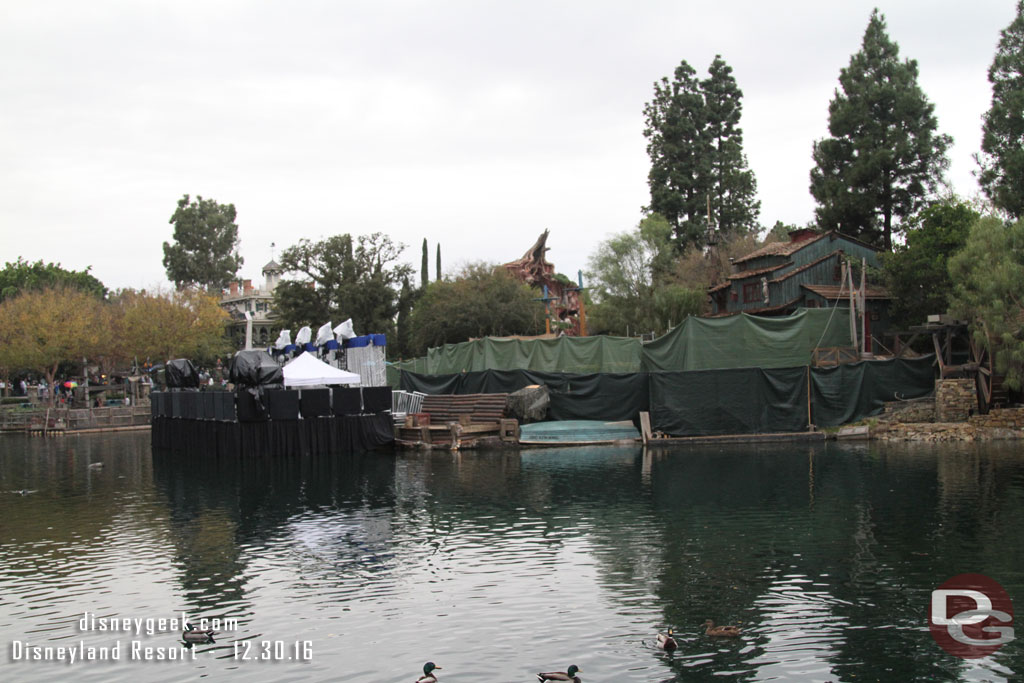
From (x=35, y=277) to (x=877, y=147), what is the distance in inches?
3069

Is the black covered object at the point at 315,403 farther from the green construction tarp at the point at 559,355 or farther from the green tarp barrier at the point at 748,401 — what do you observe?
the green tarp barrier at the point at 748,401

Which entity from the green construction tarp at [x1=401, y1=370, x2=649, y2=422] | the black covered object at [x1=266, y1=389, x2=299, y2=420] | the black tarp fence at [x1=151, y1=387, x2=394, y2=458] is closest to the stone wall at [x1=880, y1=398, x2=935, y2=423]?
the green construction tarp at [x1=401, y1=370, x2=649, y2=422]

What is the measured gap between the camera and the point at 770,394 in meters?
31.2

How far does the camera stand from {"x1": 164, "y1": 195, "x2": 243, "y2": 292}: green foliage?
12862cm

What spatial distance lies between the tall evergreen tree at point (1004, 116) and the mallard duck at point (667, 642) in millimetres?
37780

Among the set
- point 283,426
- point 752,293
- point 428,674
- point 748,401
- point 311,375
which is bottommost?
point 428,674

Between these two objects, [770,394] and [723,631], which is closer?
[723,631]

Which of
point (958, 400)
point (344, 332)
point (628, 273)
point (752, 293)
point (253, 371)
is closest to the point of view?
point (958, 400)

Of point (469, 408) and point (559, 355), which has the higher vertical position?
point (559, 355)

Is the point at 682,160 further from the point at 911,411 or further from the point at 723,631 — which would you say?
the point at 723,631

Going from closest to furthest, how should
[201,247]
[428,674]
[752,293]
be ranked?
[428,674] < [752,293] < [201,247]

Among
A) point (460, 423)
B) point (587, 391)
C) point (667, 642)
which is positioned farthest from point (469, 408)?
point (667, 642)

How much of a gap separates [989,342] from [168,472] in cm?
2752

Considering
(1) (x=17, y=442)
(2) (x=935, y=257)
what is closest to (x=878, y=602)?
(2) (x=935, y=257)
